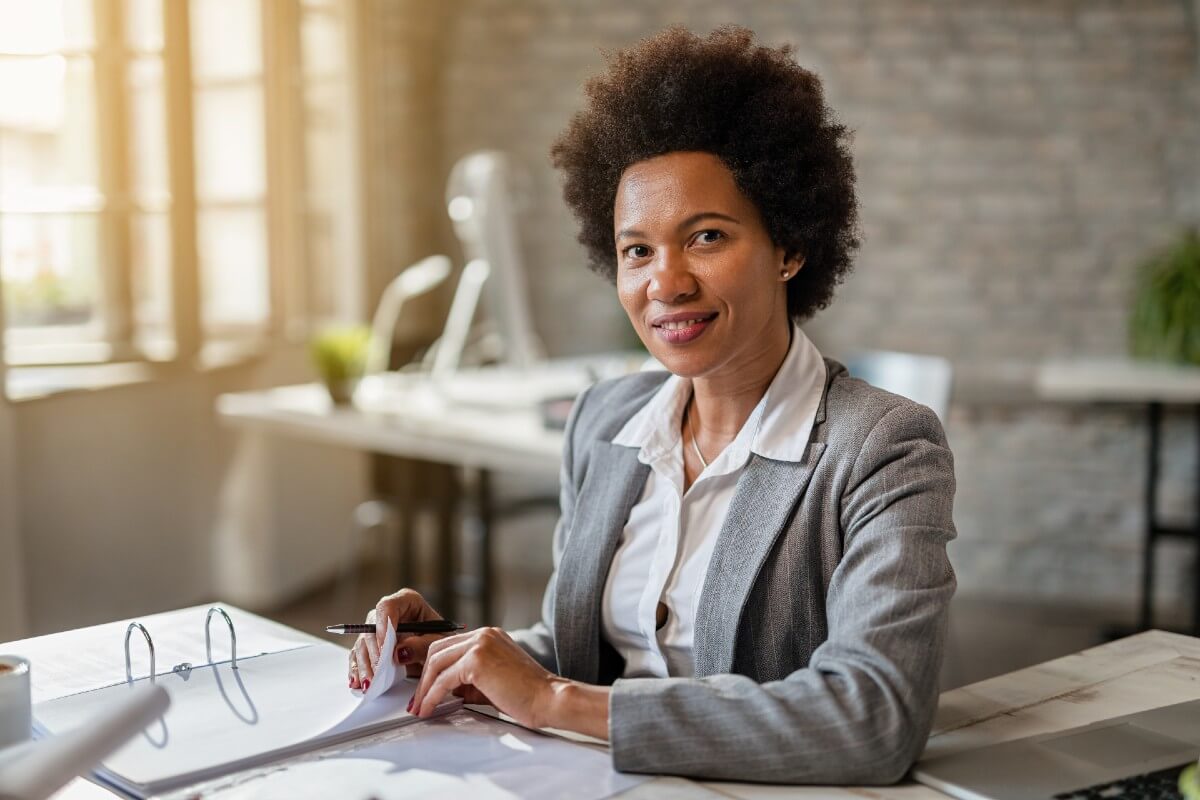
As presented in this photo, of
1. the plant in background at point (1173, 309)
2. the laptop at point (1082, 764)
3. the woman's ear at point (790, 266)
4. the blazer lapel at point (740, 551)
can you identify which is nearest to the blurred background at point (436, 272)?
the plant in background at point (1173, 309)

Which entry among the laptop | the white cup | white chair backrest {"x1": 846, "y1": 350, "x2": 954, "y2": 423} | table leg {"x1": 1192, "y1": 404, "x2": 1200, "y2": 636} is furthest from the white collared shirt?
table leg {"x1": 1192, "y1": 404, "x2": 1200, "y2": 636}

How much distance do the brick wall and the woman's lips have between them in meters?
3.21

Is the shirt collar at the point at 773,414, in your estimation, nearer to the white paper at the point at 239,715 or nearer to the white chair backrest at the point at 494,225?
the white paper at the point at 239,715

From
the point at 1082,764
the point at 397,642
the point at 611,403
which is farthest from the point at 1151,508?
the point at 397,642

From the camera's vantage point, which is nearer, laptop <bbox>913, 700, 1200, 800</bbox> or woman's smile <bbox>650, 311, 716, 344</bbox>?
laptop <bbox>913, 700, 1200, 800</bbox>

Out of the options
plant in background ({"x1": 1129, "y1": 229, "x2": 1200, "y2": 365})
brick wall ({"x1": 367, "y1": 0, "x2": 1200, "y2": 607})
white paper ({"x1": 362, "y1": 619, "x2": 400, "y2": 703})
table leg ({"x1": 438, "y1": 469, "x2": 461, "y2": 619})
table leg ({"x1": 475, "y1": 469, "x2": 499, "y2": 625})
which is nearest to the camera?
white paper ({"x1": 362, "y1": 619, "x2": 400, "y2": 703})

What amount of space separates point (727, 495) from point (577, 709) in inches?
14.9

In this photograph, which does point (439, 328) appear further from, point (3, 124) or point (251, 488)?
point (3, 124)

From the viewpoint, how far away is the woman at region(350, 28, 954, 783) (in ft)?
3.57

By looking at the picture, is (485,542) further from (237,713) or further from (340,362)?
(237,713)

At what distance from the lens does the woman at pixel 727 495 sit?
1.09 meters

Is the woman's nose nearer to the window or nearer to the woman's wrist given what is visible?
the woman's wrist

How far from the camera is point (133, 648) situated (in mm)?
1472

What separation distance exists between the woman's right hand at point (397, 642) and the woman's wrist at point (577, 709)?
20cm
